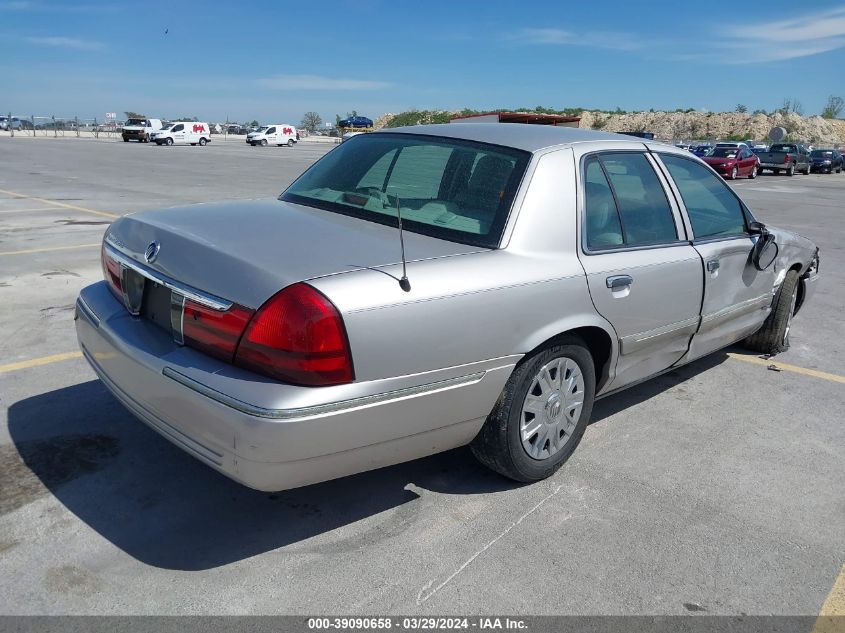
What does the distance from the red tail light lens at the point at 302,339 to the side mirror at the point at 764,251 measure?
3206mm

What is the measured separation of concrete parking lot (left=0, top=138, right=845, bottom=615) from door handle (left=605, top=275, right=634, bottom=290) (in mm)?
920

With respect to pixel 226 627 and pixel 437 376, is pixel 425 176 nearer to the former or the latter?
pixel 437 376

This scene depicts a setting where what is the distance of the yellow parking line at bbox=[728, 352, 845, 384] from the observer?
5.28m

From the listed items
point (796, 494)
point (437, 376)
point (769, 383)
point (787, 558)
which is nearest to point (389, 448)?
point (437, 376)

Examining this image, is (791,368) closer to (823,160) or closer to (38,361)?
(38,361)

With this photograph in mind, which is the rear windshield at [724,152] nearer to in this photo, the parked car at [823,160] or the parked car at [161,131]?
the parked car at [823,160]

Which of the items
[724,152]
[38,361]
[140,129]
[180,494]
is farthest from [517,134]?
[140,129]

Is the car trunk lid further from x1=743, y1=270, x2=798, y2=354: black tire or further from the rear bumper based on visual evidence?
x1=743, y1=270, x2=798, y2=354: black tire

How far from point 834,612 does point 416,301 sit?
75.5 inches

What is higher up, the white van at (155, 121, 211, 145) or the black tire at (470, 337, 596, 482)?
the white van at (155, 121, 211, 145)

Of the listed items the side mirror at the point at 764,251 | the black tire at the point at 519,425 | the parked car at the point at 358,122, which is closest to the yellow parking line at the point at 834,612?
the black tire at the point at 519,425

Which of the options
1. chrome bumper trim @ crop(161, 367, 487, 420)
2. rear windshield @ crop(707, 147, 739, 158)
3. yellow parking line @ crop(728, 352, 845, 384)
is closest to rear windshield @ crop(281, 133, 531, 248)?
chrome bumper trim @ crop(161, 367, 487, 420)

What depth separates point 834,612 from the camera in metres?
2.74

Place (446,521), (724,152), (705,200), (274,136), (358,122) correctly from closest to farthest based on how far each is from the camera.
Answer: (446,521) → (705,200) → (724,152) → (274,136) → (358,122)
